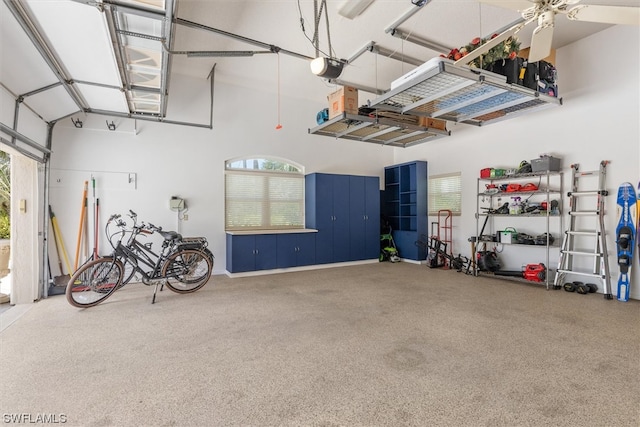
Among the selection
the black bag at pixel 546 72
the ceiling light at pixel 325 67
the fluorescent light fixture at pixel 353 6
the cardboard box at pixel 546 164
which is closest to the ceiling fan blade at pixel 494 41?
Answer: the fluorescent light fixture at pixel 353 6

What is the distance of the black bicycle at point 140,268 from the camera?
4.18m

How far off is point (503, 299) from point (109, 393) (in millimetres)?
4761

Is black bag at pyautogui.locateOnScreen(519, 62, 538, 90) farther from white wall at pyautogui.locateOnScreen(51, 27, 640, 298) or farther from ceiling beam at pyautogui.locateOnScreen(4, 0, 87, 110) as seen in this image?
ceiling beam at pyautogui.locateOnScreen(4, 0, 87, 110)

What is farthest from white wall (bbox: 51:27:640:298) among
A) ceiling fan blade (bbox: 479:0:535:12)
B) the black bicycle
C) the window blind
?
ceiling fan blade (bbox: 479:0:535:12)

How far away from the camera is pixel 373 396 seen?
2.15 metres

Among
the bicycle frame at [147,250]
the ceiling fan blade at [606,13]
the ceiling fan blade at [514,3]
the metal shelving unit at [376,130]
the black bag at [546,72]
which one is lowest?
the bicycle frame at [147,250]

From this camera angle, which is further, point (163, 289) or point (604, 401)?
point (163, 289)

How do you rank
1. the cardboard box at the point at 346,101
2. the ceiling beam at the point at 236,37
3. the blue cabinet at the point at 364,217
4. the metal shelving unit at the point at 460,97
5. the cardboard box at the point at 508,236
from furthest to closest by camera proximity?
the blue cabinet at the point at 364,217 < the cardboard box at the point at 508,236 < the cardboard box at the point at 346,101 < the ceiling beam at the point at 236,37 < the metal shelving unit at the point at 460,97

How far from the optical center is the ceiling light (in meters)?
3.36

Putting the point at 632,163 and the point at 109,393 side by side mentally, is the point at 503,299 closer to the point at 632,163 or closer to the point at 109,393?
the point at 632,163

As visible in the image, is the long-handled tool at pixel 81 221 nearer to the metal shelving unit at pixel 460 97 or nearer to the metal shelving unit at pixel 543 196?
the metal shelving unit at pixel 460 97

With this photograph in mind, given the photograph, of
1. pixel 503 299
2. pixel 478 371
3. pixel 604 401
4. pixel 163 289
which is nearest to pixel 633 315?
pixel 503 299

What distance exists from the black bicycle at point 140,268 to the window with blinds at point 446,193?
18.1 ft

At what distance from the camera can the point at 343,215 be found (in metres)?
7.45
